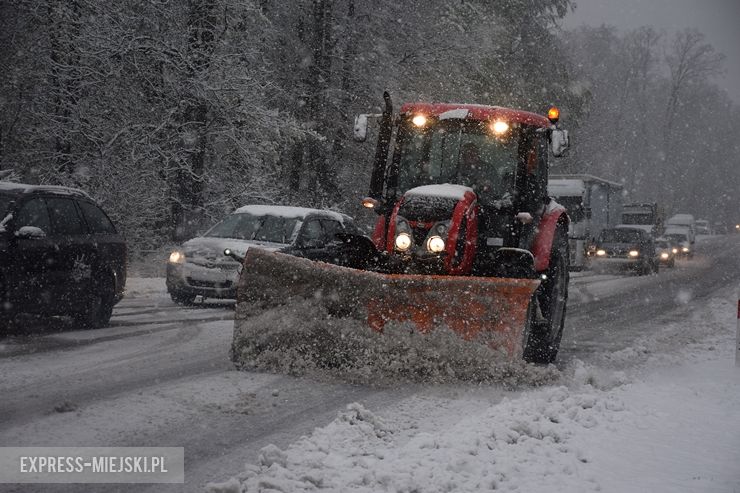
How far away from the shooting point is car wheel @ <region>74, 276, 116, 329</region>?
981 centimetres

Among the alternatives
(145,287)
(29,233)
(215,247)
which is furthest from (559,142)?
(145,287)

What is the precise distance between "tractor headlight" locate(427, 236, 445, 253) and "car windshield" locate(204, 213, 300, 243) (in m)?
Answer: 5.75

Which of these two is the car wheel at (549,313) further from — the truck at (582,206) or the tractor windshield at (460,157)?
the truck at (582,206)

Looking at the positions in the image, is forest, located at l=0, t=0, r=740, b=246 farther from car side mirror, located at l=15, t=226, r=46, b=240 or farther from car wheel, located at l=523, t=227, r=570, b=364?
car wheel, located at l=523, t=227, r=570, b=364

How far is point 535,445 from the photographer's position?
5.08 m

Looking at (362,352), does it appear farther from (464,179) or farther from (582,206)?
(582,206)

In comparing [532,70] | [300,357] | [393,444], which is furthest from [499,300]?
[532,70]

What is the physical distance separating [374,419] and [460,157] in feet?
→ 12.2

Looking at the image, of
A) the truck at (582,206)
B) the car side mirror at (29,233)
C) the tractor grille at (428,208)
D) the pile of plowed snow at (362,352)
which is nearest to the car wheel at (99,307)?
the car side mirror at (29,233)

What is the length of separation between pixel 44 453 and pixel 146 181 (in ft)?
50.2

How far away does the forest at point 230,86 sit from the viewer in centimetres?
1833

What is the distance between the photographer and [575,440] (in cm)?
528

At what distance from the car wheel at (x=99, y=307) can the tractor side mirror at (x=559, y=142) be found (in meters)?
5.59

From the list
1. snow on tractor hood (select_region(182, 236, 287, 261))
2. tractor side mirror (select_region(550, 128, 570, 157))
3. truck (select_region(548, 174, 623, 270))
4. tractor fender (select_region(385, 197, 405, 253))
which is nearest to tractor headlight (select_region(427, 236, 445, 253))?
tractor fender (select_region(385, 197, 405, 253))
